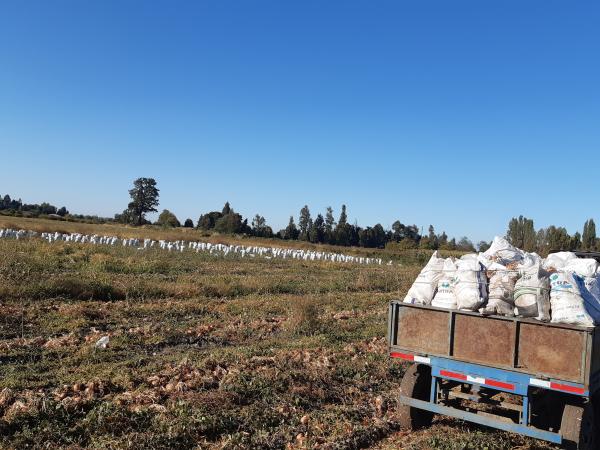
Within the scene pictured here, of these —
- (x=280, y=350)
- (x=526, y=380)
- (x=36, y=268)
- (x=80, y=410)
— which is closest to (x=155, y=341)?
(x=280, y=350)

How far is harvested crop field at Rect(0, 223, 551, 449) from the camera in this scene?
515 cm

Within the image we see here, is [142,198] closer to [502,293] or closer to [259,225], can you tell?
A: [259,225]

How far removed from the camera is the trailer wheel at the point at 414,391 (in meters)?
5.50

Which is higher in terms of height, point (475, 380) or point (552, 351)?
point (552, 351)

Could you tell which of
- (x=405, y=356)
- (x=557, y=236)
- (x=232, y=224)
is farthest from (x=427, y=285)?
(x=232, y=224)

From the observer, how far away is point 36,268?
1569cm

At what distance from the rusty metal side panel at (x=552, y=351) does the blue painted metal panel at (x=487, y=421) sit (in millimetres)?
547

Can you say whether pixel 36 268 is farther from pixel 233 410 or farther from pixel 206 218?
pixel 206 218

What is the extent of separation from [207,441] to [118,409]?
105 cm

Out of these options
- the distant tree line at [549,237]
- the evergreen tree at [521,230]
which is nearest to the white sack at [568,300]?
the distant tree line at [549,237]

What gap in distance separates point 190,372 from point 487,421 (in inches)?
147

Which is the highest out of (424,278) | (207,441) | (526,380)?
(424,278)

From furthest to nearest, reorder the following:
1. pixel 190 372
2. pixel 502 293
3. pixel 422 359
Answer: pixel 190 372, pixel 422 359, pixel 502 293

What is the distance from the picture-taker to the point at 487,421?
4.92 metres
